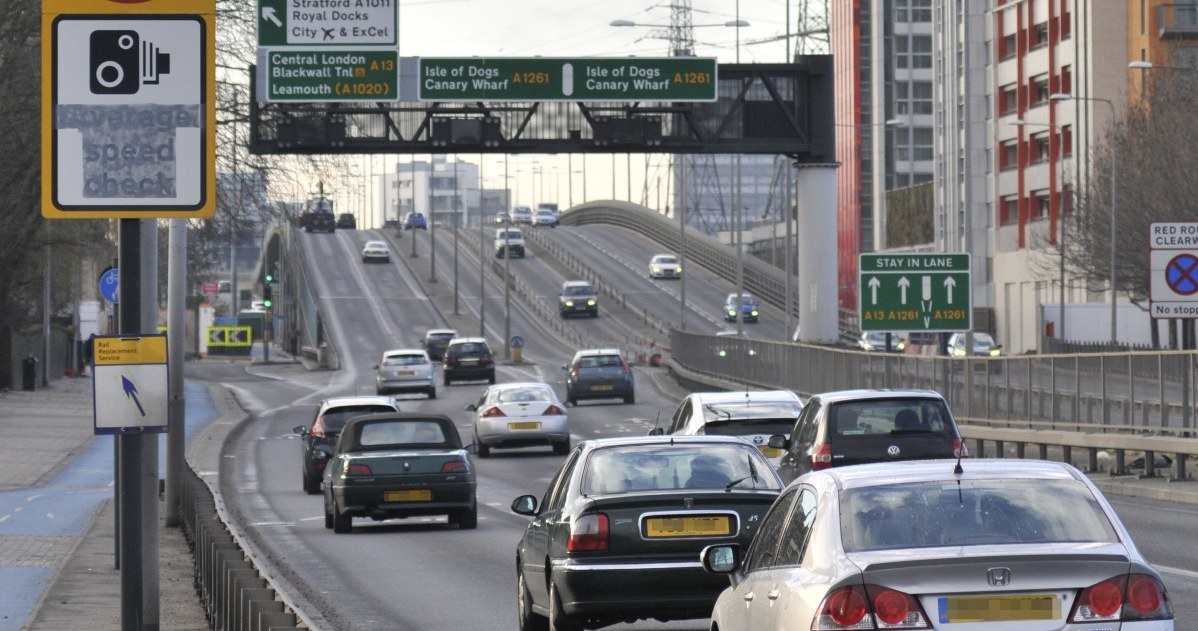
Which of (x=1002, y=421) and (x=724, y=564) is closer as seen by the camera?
(x=724, y=564)

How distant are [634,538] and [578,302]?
8457 centimetres

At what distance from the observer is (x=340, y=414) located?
3150 centimetres

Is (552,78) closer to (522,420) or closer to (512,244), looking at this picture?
(522,420)

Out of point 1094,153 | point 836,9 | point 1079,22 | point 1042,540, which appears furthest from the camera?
point 836,9

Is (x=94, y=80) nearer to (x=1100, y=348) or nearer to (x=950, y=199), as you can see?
(x=1100, y=348)

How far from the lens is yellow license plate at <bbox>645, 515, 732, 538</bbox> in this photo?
1180 cm

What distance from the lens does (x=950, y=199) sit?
303 ft

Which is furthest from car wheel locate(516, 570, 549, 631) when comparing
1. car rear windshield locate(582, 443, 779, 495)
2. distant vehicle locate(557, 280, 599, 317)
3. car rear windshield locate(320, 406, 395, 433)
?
distant vehicle locate(557, 280, 599, 317)

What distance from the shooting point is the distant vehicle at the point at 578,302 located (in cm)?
9600

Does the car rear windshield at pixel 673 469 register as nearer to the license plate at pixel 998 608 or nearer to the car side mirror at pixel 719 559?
the car side mirror at pixel 719 559

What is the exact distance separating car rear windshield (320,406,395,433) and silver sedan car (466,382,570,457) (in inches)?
245

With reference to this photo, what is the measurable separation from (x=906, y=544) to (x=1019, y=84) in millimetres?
79915

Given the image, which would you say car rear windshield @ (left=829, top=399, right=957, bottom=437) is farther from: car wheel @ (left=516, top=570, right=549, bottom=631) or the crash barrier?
car wheel @ (left=516, top=570, right=549, bottom=631)

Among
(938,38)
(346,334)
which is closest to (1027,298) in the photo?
(938,38)
